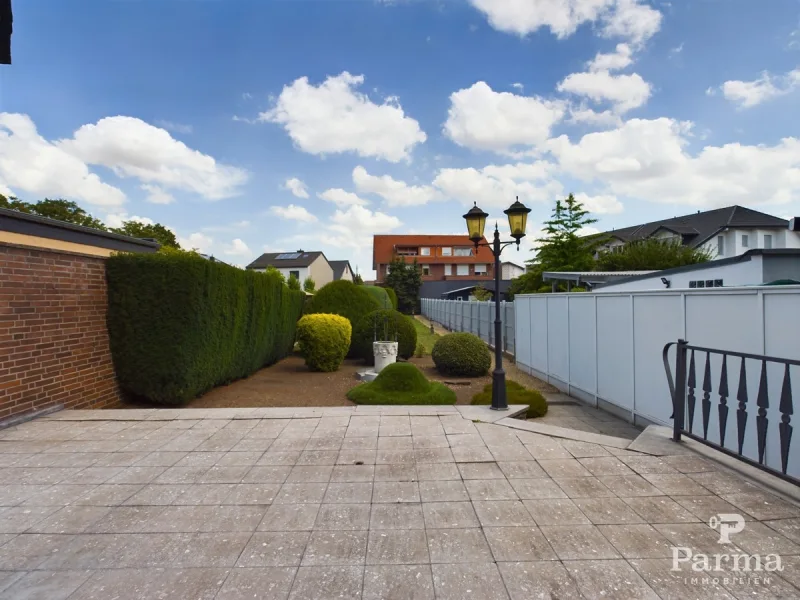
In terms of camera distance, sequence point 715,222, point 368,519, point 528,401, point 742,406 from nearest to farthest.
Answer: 1. point 368,519
2. point 742,406
3. point 528,401
4. point 715,222

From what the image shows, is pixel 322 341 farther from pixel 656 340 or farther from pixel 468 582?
pixel 468 582

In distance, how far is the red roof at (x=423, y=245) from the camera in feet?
163

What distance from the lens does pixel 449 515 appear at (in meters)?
2.66

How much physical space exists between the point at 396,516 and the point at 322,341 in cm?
703

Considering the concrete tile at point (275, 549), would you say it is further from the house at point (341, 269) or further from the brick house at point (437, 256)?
the house at point (341, 269)

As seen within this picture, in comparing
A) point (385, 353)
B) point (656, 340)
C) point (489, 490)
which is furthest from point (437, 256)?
point (489, 490)

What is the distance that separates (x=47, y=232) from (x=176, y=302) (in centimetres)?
364

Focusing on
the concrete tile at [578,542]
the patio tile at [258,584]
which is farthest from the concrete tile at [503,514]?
the patio tile at [258,584]

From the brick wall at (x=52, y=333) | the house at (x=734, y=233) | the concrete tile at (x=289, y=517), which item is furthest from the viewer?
the house at (x=734, y=233)

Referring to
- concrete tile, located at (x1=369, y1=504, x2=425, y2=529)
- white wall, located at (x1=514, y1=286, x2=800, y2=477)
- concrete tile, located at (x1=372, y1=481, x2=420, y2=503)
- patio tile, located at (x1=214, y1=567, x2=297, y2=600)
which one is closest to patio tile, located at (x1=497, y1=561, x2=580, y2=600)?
concrete tile, located at (x1=369, y1=504, x2=425, y2=529)

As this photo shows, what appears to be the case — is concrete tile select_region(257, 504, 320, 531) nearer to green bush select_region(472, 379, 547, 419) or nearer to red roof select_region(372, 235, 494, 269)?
green bush select_region(472, 379, 547, 419)

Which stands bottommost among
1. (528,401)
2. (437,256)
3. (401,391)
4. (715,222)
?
(528,401)

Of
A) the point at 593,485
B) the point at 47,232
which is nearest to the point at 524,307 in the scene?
the point at 593,485

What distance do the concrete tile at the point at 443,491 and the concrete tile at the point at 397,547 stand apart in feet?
1.50
